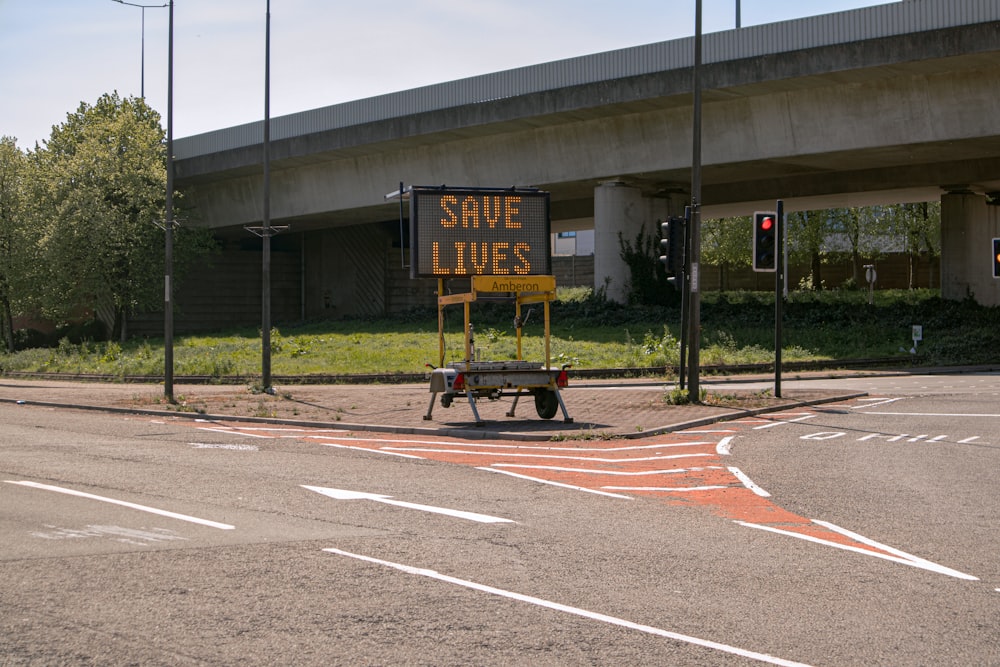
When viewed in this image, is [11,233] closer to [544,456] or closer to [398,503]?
[544,456]

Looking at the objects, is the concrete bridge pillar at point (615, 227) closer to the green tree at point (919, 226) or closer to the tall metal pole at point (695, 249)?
the tall metal pole at point (695, 249)

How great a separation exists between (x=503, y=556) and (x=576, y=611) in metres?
1.61

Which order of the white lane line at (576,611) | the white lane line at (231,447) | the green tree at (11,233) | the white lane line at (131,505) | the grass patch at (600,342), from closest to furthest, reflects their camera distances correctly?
1. the white lane line at (576,611)
2. the white lane line at (131,505)
3. the white lane line at (231,447)
4. the grass patch at (600,342)
5. the green tree at (11,233)

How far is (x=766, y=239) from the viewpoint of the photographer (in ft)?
70.3

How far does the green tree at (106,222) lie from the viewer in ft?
158

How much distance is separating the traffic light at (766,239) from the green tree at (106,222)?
3342 cm

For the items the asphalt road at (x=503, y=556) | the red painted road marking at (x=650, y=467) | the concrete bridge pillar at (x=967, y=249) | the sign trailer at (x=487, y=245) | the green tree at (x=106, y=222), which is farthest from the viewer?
the green tree at (x=106, y=222)

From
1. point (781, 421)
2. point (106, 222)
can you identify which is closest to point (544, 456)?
point (781, 421)

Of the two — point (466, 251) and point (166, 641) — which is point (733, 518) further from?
point (466, 251)

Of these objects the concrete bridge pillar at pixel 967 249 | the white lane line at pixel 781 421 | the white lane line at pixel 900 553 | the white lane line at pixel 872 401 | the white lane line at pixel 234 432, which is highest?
the concrete bridge pillar at pixel 967 249

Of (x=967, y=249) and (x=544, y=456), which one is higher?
(x=967, y=249)

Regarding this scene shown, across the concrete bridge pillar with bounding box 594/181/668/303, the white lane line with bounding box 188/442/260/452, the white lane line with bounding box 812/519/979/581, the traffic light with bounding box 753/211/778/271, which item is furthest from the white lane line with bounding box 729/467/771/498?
the concrete bridge pillar with bounding box 594/181/668/303

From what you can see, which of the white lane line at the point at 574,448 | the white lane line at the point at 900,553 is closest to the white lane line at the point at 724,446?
the white lane line at the point at 574,448

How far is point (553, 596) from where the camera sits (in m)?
7.01
